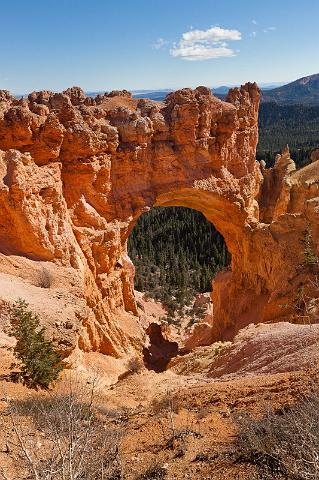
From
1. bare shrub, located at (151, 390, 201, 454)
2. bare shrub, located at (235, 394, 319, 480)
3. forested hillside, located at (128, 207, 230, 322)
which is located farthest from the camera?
forested hillside, located at (128, 207, 230, 322)

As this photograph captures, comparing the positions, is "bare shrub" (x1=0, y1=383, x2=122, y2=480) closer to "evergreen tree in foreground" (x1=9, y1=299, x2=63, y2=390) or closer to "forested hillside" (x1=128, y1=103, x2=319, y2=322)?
"evergreen tree in foreground" (x1=9, y1=299, x2=63, y2=390)

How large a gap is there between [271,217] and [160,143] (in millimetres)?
12617

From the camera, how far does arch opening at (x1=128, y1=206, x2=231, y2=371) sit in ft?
92.4

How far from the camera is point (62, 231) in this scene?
57.6ft

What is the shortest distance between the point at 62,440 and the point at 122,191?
15.8 metres

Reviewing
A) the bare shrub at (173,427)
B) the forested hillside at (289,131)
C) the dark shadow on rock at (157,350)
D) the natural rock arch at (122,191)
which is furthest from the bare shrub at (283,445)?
the forested hillside at (289,131)

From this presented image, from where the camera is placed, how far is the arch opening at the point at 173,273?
92.4 ft

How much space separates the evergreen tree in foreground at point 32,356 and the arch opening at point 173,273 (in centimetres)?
1262

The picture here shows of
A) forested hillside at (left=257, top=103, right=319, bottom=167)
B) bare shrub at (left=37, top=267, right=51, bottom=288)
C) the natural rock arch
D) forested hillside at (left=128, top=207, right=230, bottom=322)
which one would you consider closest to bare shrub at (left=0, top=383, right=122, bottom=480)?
the natural rock arch

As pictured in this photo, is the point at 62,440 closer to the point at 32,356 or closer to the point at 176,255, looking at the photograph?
the point at 32,356

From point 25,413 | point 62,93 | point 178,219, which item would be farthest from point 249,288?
point 178,219

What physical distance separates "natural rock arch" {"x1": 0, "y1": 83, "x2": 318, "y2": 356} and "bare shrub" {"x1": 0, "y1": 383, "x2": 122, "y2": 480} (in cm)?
511

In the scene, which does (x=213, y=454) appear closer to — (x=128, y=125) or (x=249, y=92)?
(x=128, y=125)

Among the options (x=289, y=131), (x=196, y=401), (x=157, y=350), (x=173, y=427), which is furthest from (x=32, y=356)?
(x=289, y=131)
